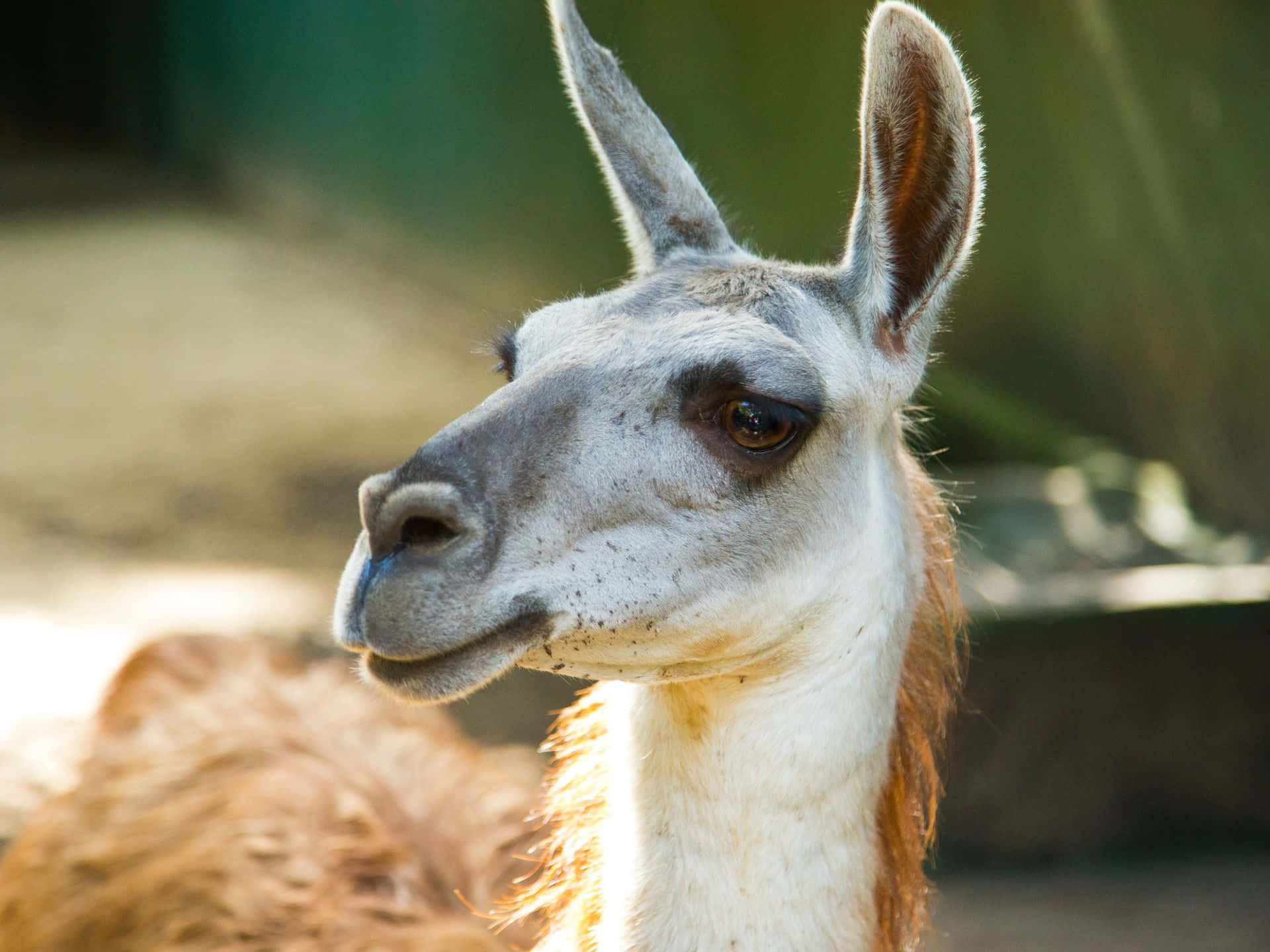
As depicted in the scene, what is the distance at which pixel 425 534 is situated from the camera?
68.3 inches

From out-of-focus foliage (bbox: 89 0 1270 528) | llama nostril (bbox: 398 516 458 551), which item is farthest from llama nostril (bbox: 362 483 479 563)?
out-of-focus foliage (bbox: 89 0 1270 528)

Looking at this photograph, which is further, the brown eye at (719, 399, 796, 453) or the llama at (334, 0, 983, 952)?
the brown eye at (719, 399, 796, 453)

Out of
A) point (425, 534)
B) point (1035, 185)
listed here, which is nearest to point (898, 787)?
point (425, 534)

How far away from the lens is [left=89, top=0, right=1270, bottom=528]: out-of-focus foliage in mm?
5449

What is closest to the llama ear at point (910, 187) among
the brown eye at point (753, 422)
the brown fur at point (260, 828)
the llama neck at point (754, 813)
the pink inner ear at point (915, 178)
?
the pink inner ear at point (915, 178)

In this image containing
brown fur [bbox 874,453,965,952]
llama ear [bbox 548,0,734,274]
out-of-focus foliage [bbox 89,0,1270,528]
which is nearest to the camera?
brown fur [bbox 874,453,965,952]

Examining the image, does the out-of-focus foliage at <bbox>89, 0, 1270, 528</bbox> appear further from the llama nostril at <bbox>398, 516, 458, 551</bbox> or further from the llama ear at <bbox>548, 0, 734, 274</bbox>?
the llama nostril at <bbox>398, 516, 458, 551</bbox>

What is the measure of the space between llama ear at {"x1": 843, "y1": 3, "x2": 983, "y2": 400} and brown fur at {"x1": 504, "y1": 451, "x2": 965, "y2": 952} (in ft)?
0.98

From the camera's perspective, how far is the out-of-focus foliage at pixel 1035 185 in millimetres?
5449

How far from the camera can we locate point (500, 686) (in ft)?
14.5

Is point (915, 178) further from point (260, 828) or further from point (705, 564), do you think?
point (260, 828)

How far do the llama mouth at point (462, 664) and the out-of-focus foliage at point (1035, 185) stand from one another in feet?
7.95

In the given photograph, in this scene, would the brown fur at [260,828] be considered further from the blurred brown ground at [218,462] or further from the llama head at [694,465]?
the llama head at [694,465]

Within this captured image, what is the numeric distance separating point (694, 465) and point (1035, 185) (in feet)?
15.2
